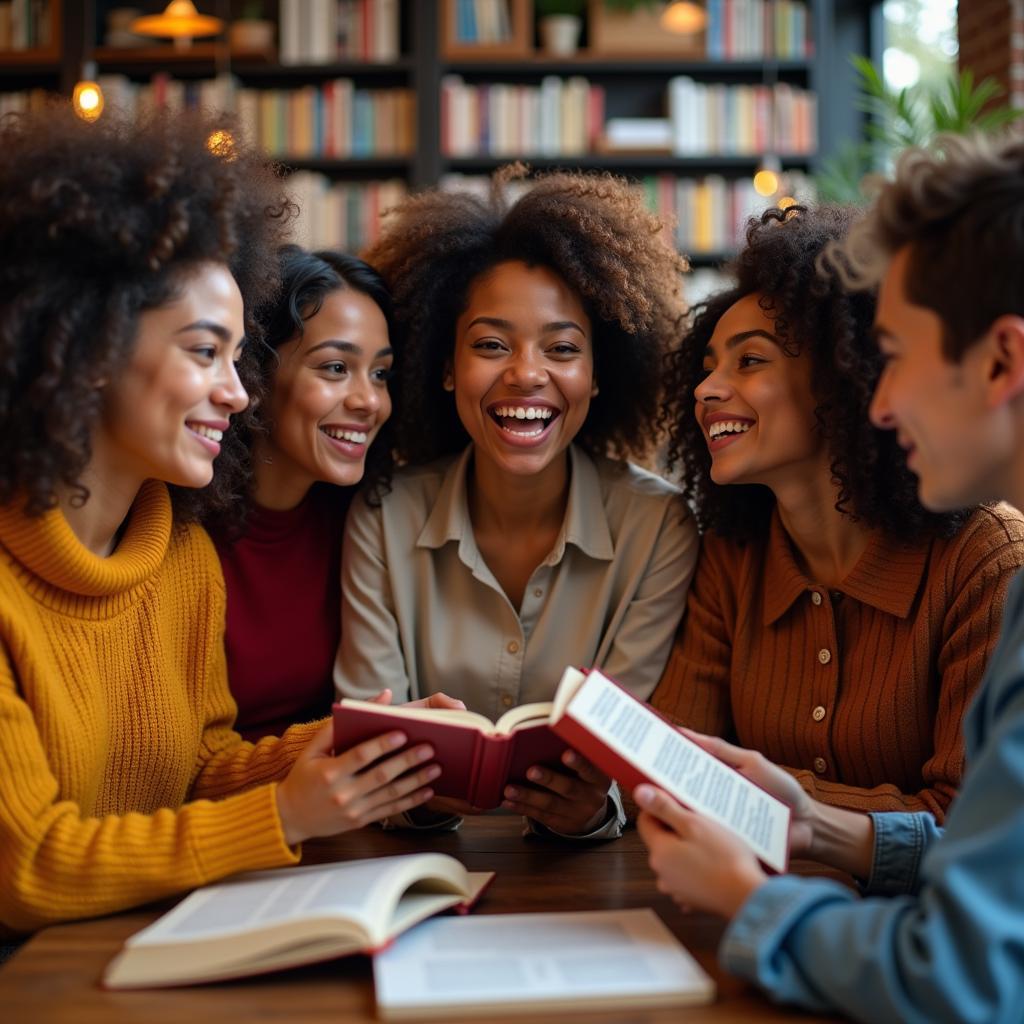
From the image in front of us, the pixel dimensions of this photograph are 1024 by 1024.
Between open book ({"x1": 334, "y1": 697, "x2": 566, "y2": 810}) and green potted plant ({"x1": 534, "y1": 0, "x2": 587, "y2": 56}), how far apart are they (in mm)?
4435

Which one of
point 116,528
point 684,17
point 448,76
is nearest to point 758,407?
point 116,528

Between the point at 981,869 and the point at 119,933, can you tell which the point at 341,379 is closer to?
the point at 119,933

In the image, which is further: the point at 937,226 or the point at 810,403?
the point at 810,403

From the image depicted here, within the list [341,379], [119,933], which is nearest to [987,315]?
[119,933]

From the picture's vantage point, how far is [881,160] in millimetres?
5172

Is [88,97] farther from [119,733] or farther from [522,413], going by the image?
[119,733]

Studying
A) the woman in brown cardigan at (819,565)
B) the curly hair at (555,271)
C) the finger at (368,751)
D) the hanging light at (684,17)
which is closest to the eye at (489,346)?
the curly hair at (555,271)

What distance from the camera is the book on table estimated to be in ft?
4.30

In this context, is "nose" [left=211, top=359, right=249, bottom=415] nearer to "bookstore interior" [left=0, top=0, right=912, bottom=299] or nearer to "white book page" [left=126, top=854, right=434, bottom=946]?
Answer: "white book page" [left=126, top=854, right=434, bottom=946]

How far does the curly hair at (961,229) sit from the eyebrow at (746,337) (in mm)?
622

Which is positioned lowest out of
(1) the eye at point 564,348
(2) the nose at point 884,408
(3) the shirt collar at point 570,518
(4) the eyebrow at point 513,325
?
(3) the shirt collar at point 570,518

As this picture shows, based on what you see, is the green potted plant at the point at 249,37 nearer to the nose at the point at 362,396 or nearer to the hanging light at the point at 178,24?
the hanging light at the point at 178,24

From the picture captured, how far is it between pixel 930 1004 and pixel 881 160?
15.4ft

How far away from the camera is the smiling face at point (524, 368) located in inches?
86.8
